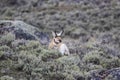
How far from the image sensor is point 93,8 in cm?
3422

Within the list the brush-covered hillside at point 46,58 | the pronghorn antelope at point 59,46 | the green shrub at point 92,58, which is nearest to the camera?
the brush-covered hillside at point 46,58

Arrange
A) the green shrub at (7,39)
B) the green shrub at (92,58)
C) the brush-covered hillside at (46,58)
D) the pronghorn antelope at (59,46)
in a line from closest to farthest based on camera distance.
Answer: the brush-covered hillside at (46,58)
the green shrub at (92,58)
the pronghorn antelope at (59,46)
the green shrub at (7,39)

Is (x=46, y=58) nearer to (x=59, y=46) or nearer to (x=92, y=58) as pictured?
(x=59, y=46)

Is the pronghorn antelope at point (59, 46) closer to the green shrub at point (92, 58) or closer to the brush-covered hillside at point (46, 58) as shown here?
the brush-covered hillside at point (46, 58)

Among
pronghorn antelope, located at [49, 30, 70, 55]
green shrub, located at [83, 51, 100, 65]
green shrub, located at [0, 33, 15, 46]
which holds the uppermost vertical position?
green shrub, located at [0, 33, 15, 46]

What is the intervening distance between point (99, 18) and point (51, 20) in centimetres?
479

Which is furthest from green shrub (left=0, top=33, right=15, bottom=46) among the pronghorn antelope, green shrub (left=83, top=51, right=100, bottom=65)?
green shrub (left=83, top=51, right=100, bottom=65)

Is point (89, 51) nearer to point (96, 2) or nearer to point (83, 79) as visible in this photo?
point (83, 79)

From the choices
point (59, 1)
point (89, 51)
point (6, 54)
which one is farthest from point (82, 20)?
point (6, 54)

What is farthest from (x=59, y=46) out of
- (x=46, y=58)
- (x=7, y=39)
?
(x=7, y=39)

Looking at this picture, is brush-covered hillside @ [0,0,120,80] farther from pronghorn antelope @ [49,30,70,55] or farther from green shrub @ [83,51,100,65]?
pronghorn antelope @ [49,30,70,55]

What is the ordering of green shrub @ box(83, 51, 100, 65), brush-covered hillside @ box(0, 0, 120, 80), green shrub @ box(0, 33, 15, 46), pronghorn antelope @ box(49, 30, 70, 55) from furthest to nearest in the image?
green shrub @ box(0, 33, 15, 46)
pronghorn antelope @ box(49, 30, 70, 55)
green shrub @ box(83, 51, 100, 65)
brush-covered hillside @ box(0, 0, 120, 80)

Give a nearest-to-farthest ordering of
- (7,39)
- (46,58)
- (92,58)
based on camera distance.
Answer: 1. (46,58)
2. (92,58)
3. (7,39)

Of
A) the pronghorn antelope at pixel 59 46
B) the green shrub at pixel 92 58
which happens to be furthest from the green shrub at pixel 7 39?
the green shrub at pixel 92 58
